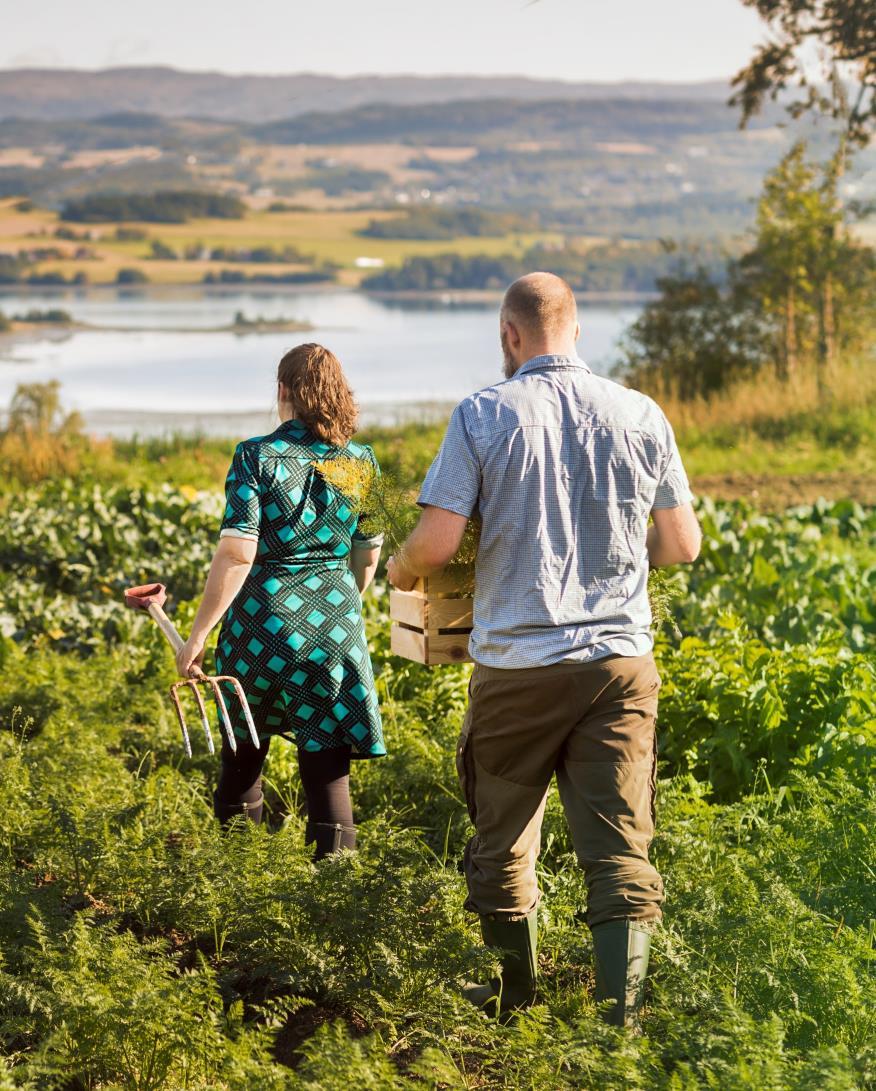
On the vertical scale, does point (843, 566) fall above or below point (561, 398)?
below

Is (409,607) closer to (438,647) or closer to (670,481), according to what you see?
(438,647)

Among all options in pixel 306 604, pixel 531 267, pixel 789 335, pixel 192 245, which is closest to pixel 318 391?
pixel 306 604

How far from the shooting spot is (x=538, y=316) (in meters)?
3.36

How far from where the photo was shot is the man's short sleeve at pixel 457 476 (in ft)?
10.8

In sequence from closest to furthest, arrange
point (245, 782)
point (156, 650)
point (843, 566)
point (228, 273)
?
point (245, 782), point (156, 650), point (843, 566), point (228, 273)

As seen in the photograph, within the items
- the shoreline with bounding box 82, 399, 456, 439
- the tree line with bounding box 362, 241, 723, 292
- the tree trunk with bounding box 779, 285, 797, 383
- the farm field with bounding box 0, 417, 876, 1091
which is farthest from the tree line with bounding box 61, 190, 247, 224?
the farm field with bounding box 0, 417, 876, 1091

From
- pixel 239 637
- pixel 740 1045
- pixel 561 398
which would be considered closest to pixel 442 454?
pixel 561 398

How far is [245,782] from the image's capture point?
4.48m

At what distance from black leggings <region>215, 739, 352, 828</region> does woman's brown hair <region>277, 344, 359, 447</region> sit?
40.6 inches

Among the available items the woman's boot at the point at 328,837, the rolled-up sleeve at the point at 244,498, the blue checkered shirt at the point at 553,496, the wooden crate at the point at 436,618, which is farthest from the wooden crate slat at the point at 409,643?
the woman's boot at the point at 328,837

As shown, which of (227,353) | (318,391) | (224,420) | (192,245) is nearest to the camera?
(318,391)

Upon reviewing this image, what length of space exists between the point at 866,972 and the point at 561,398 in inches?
64.3

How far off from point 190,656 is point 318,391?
921 millimetres

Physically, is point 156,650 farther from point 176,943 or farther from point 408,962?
point 408,962
